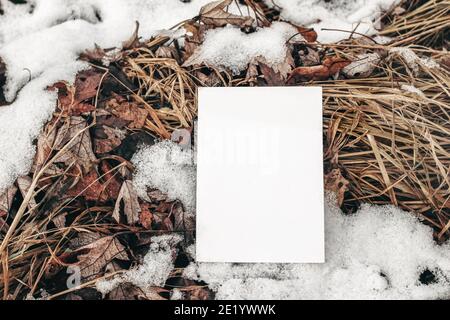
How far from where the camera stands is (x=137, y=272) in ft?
3.84

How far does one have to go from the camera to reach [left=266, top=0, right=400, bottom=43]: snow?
4.07ft

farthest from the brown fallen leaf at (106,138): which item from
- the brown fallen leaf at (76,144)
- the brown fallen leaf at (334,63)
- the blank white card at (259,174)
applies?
the brown fallen leaf at (334,63)

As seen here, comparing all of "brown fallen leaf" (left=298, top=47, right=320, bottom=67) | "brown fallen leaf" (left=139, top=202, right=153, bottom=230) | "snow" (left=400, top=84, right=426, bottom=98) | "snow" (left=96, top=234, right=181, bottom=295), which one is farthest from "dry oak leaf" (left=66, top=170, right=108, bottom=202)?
"snow" (left=400, top=84, right=426, bottom=98)

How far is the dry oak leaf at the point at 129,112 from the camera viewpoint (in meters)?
1.21

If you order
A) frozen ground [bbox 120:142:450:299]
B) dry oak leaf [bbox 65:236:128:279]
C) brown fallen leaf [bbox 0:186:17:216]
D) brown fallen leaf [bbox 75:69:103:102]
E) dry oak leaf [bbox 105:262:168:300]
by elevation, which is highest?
brown fallen leaf [bbox 75:69:103:102]

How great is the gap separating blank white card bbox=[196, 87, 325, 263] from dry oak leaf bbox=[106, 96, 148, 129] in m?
0.17

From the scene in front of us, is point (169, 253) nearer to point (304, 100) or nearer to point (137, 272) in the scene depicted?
point (137, 272)

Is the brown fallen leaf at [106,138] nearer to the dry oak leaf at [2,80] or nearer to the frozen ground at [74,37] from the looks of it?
the frozen ground at [74,37]

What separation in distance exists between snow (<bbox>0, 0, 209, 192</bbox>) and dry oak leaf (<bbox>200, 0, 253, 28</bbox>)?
41 mm

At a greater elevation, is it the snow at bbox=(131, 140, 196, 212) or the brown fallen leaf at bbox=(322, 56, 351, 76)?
the brown fallen leaf at bbox=(322, 56, 351, 76)

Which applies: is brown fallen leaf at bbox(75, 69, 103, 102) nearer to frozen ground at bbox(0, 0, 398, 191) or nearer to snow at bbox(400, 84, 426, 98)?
frozen ground at bbox(0, 0, 398, 191)

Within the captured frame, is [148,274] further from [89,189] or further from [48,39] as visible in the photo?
[48,39]

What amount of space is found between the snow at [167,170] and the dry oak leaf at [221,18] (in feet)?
1.29

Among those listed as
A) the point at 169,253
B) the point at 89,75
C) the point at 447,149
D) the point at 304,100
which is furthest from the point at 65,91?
the point at 447,149
